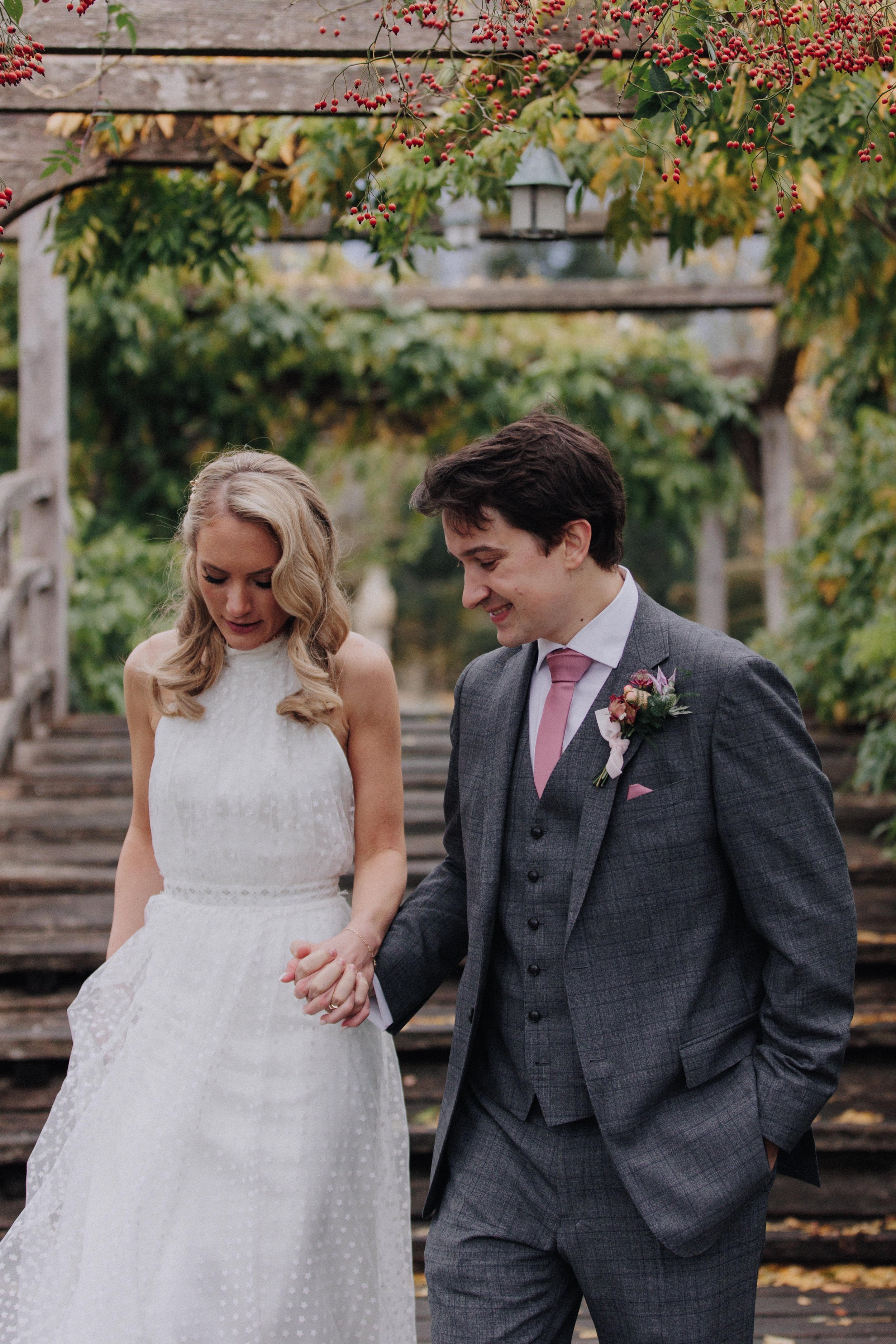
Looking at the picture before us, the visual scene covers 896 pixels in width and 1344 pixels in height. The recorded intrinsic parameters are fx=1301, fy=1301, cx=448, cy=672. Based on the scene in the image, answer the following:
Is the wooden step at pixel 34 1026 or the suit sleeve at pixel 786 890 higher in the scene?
the suit sleeve at pixel 786 890

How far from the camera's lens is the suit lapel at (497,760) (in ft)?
6.69

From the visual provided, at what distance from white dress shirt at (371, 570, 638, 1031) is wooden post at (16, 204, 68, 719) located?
17.6 feet

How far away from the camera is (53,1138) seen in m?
2.33

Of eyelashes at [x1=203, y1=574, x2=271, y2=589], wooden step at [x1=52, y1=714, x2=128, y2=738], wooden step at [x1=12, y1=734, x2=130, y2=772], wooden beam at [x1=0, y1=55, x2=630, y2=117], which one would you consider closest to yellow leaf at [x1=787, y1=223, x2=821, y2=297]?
wooden beam at [x1=0, y1=55, x2=630, y2=117]

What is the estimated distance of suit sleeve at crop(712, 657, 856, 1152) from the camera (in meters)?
1.90

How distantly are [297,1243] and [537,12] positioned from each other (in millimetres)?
2380

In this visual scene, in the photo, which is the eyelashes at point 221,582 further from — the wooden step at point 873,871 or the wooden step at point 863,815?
the wooden step at point 863,815

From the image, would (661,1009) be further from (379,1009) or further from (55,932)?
(55,932)

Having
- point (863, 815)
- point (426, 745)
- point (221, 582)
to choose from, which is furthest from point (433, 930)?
point (426, 745)

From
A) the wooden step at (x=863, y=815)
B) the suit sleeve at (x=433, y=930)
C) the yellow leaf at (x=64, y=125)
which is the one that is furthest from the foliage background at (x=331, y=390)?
the suit sleeve at (x=433, y=930)

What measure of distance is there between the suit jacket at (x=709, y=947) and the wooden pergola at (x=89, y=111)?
159 centimetres

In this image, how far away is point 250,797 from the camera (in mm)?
2332

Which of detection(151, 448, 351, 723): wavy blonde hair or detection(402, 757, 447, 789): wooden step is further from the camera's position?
detection(402, 757, 447, 789): wooden step

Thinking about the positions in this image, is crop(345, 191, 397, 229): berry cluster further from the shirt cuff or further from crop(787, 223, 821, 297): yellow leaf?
crop(787, 223, 821, 297): yellow leaf
